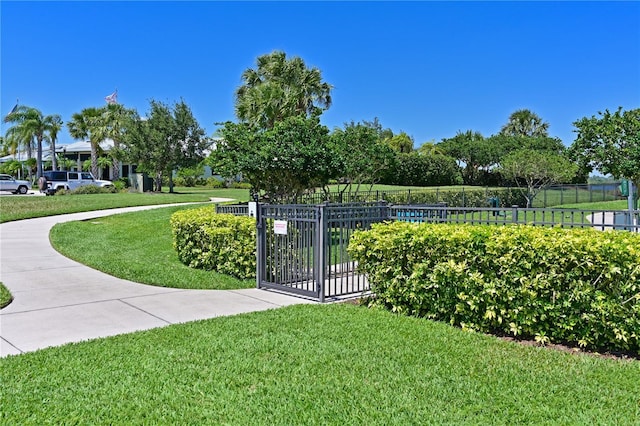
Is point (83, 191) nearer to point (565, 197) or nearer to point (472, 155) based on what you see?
point (565, 197)

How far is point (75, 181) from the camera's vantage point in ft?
113

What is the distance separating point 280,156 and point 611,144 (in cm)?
1606

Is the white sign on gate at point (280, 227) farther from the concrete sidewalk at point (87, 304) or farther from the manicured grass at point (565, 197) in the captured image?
the manicured grass at point (565, 197)

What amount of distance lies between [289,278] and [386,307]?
1.79m

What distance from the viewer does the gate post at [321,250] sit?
701 cm

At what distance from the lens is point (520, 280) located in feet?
17.0

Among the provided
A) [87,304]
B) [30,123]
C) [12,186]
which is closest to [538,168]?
[87,304]

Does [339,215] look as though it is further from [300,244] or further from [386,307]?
[386,307]

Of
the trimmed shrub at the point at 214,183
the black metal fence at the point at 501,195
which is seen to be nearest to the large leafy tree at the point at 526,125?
the black metal fence at the point at 501,195

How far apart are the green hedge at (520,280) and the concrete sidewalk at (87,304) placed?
1.76 m

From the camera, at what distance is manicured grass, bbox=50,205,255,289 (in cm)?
829

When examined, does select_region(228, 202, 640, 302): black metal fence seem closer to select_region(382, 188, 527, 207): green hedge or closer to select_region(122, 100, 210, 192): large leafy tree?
select_region(382, 188, 527, 207): green hedge

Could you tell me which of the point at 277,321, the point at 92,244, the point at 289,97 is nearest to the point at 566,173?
the point at 289,97

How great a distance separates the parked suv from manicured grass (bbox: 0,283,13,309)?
2741 cm
